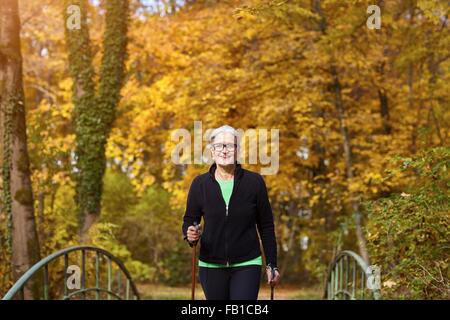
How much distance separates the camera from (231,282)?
13.5 ft

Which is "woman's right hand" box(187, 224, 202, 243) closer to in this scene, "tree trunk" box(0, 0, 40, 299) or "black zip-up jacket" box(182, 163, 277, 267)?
"black zip-up jacket" box(182, 163, 277, 267)

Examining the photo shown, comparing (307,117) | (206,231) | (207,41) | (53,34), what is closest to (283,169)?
(307,117)

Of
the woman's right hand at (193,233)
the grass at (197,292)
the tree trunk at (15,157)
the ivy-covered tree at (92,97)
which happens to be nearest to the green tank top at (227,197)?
the woman's right hand at (193,233)

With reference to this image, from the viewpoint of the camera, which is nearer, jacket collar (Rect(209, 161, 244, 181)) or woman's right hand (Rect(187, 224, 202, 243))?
woman's right hand (Rect(187, 224, 202, 243))

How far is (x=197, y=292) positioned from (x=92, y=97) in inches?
265

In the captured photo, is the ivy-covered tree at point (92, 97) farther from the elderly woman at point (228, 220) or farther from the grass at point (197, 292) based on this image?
the elderly woman at point (228, 220)

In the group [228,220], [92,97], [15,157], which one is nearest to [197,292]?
[92,97]

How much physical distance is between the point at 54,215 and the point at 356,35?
6907 millimetres

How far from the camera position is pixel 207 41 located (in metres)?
15.9

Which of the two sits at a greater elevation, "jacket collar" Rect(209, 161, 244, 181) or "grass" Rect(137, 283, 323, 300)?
"jacket collar" Rect(209, 161, 244, 181)

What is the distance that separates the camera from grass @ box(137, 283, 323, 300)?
54.4 ft

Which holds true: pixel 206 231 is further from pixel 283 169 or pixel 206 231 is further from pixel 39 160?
pixel 283 169

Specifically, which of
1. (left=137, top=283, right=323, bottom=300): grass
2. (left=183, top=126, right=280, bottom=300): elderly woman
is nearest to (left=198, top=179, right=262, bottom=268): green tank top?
(left=183, top=126, right=280, bottom=300): elderly woman
